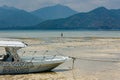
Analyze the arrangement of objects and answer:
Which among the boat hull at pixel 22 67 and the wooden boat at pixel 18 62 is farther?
the boat hull at pixel 22 67

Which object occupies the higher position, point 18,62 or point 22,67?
point 18,62

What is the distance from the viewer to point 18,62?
2880 cm

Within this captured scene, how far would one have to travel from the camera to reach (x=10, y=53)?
94.1ft

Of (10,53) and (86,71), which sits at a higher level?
(10,53)

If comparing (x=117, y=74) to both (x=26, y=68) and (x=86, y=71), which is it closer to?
(x=86, y=71)

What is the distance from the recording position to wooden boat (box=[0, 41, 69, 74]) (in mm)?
28453

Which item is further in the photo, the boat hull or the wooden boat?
the boat hull

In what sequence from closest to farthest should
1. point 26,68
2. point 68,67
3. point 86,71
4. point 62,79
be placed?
point 62,79
point 26,68
point 86,71
point 68,67

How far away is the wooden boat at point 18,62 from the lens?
28453mm

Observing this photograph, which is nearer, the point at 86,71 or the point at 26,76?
the point at 26,76

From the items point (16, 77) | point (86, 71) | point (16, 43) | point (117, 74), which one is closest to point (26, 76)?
point (16, 77)

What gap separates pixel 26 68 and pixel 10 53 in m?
2.07

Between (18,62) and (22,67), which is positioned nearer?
(18,62)

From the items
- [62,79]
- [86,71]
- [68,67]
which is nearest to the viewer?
[62,79]
